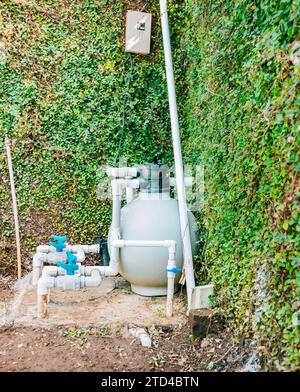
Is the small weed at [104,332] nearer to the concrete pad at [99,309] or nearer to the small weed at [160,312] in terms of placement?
the concrete pad at [99,309]

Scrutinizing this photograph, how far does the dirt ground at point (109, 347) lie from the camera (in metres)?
2.31

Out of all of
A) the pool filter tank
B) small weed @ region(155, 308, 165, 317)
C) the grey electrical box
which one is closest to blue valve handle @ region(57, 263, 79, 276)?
the pool filter tank

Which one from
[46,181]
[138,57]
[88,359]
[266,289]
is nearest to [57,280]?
[88,359]

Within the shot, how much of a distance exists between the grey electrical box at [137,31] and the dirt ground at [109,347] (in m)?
2.34

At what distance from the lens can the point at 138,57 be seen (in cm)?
389

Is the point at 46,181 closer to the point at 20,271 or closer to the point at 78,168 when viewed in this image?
the point at 78,168

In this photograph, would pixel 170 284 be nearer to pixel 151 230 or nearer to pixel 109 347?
pixel 151 230

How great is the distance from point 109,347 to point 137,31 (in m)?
2.71

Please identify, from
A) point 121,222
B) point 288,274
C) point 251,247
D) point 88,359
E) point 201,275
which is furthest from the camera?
point 121,222

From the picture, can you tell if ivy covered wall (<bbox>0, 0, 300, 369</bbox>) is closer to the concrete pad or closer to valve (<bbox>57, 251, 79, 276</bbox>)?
the concrete pad

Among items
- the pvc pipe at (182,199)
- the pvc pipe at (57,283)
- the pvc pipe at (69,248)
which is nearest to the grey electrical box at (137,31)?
the pvc pipe at (182,199)

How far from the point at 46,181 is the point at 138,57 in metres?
1.43

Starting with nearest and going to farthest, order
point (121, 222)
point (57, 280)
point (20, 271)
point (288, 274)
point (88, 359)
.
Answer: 1. point (288, 274)
2. point (88, 359)
3. point (57, 280)
4. point (121, 222)
5. point (20, 271)

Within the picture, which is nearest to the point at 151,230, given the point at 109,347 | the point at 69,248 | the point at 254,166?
the point at 69,248
